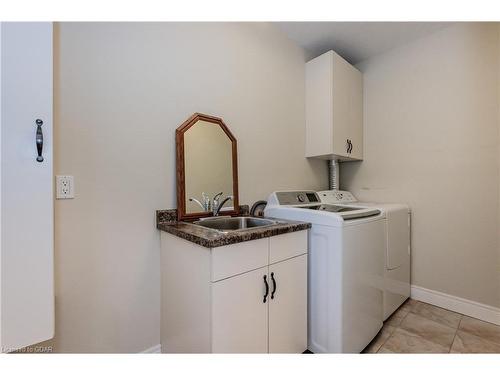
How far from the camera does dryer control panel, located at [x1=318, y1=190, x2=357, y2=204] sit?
2322 mm

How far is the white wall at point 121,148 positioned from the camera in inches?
46.0

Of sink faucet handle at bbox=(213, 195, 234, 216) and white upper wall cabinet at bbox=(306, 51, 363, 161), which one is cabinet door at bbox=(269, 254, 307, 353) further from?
white upper wall cabinet at bbox=(306, 51, 363, 161)

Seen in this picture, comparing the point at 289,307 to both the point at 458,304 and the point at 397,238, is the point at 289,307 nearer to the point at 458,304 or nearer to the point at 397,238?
the point at 397,238

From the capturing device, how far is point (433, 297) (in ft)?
6.97

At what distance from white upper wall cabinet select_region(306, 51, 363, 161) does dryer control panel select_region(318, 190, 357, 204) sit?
374 millimetres

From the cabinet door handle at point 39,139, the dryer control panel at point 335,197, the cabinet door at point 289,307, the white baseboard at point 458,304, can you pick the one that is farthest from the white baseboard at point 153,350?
the white baseboard at point 458,304

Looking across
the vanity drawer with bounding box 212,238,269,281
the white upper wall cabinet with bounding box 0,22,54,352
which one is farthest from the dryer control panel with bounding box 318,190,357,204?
the white upper wall cabinet with bounding box 0,22,54,352

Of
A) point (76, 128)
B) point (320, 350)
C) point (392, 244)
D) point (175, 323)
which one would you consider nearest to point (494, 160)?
point (392, 244)

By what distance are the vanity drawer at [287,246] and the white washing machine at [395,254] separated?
0.74m

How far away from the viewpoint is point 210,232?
46.8 inches

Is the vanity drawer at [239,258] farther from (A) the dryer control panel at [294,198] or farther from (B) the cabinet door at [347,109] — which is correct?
(B) the cabinet door at [347,109]

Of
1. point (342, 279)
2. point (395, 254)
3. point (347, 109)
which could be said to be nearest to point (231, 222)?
point (342, 279)

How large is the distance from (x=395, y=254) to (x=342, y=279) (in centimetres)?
85

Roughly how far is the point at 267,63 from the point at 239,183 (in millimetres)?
1080
